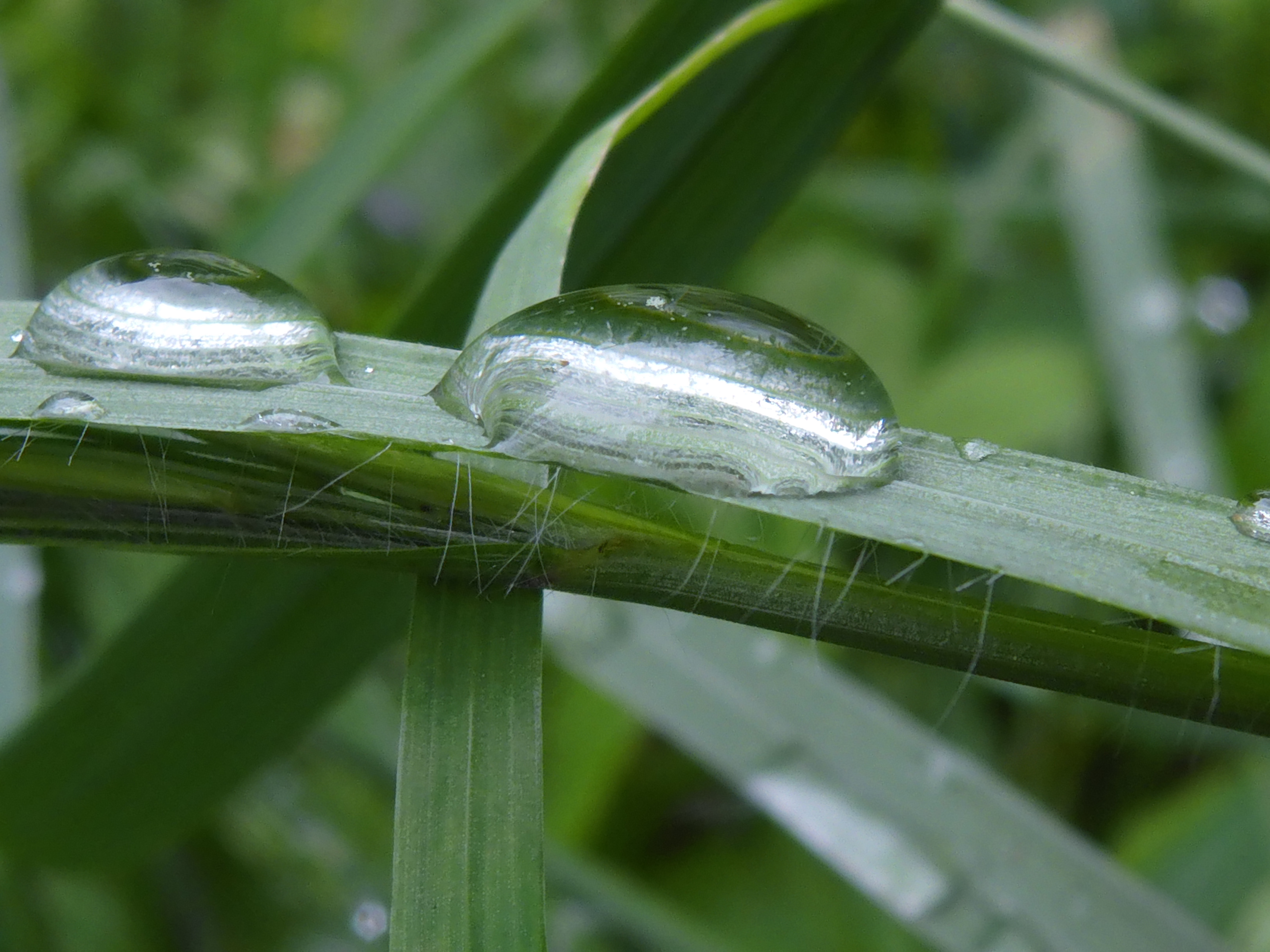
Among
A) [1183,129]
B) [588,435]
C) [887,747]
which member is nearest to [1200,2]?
[1183,129]

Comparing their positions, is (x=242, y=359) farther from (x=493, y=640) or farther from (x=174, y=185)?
(x=174, y=185)

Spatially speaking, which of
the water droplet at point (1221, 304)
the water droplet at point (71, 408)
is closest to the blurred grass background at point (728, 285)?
the water droplet at point (1221, 304)

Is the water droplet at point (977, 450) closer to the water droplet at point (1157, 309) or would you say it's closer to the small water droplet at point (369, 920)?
the small water droplet at point (369, 920)

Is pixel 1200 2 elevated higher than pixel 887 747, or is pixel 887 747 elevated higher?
pixel 1200 2

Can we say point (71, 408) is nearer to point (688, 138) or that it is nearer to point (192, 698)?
point (192, 698)

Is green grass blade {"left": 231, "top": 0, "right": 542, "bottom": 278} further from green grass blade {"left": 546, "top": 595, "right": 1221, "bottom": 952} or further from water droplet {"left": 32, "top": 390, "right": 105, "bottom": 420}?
water droplet {"left": 32, "top": 390, "right": 105, "bottom": 420}

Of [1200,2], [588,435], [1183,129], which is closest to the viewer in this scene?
[588,435]

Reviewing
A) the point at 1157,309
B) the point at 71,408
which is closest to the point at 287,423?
the point at 71,408

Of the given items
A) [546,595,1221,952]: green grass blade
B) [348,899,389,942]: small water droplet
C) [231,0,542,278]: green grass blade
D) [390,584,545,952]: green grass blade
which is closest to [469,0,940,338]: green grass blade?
[390,584,545,952]: green grass blade
